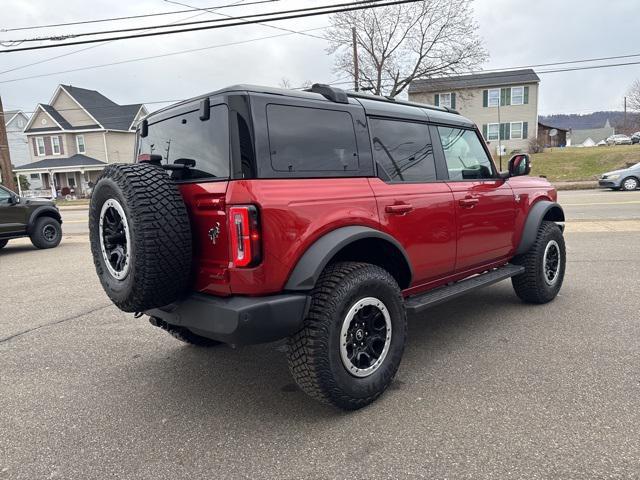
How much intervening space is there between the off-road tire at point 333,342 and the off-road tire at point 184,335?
1113 millimetres

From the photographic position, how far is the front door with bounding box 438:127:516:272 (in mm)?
3891

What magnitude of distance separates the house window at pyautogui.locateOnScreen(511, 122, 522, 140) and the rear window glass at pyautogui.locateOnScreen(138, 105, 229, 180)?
39109mm

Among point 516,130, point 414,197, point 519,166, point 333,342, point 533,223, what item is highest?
point 516,130

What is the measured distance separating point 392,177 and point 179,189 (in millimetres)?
1505

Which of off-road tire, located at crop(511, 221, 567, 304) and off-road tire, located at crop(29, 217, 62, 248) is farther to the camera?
off-road tire, located at crop(29, 217, 62, 248)

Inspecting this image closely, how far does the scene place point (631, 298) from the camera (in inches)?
195

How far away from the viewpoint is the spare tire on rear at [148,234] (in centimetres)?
251

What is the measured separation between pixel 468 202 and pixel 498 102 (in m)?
38.1

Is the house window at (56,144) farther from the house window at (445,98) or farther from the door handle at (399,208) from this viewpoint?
the door handle at (399,208)

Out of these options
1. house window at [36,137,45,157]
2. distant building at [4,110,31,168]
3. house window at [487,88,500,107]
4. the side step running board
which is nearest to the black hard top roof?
the side step running board

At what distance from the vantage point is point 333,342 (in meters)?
2.71

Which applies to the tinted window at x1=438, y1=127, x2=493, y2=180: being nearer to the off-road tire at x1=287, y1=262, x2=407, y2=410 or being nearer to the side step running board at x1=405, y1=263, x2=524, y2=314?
the side step running board at x1=405, y1=263, x2=524, y2=314

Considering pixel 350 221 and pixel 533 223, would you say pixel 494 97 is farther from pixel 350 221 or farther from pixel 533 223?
pixel 350 221

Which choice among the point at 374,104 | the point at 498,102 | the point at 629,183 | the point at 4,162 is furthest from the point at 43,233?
the point at 498,102
